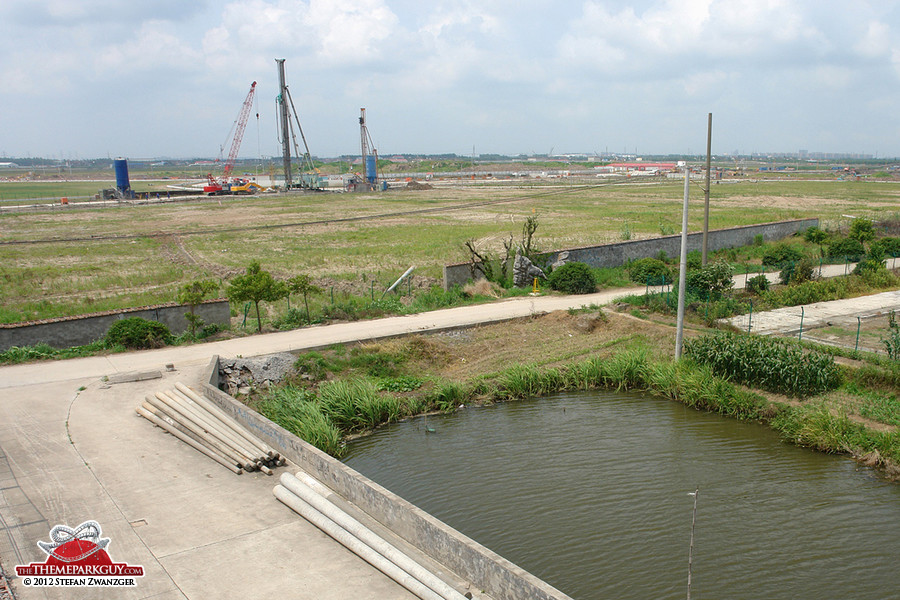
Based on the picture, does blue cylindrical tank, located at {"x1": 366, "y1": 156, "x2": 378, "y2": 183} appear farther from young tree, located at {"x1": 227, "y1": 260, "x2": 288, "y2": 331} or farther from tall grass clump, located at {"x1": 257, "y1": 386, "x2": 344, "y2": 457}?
tall grass clump, located at {"x1": 257, "y1": 386, "x2": 344, "y2": 457}

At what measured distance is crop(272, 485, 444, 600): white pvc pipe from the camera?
331 inches

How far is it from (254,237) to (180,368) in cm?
3680

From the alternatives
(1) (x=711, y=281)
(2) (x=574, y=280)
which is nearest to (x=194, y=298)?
(2) (x=574, y=280)

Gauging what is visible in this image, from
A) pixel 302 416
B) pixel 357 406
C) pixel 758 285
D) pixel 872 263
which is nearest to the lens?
pixel 302 416

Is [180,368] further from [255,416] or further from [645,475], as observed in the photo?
[645,475]

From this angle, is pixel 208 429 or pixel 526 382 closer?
pixel 208 429

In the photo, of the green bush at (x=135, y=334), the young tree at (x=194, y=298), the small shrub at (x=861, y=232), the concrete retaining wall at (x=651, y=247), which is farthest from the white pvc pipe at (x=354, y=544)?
the small shrub at (x=861, y=232)

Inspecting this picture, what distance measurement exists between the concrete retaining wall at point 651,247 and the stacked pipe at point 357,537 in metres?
17.7

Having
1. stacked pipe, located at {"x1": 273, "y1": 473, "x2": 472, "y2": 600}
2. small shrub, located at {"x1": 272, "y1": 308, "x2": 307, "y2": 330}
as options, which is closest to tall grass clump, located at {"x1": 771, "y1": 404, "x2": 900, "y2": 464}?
stacked pipe, located at {"x1": 273, "y1": 473, "x2": 472, "y2": 600}

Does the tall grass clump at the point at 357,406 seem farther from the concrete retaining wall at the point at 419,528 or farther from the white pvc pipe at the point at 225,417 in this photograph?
the concrete retaining wall at the point at 419,528

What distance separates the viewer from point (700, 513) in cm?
1209

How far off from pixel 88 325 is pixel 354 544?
591 inches

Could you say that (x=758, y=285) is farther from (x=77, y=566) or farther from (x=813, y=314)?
(x=77, y=566)

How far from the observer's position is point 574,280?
28.2 meters
